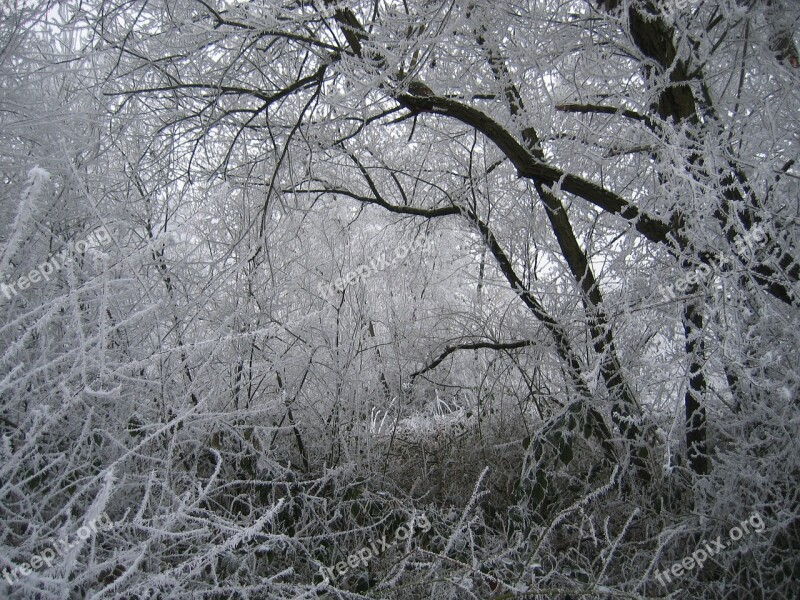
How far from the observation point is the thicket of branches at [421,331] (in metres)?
2.13

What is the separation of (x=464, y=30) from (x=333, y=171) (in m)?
2.63

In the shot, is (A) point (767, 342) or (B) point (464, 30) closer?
(A) point (767, 342)

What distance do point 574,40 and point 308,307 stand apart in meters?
2.67

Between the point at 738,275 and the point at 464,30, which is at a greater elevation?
the point at 464,30

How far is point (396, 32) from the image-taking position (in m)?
2.78

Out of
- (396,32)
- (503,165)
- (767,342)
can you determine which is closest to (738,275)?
(767,342)

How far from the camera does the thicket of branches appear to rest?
2131mm

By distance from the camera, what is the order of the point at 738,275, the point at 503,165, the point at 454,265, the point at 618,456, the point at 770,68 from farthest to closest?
the point at 454,265, the point at 503,165, the point at 618,456, the point at 770,68, the point at 738,275

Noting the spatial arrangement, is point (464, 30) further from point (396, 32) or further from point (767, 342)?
point (767, 342)

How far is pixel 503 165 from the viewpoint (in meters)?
5.12

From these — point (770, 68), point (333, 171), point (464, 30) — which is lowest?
point (770, 68)

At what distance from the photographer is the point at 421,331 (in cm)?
489

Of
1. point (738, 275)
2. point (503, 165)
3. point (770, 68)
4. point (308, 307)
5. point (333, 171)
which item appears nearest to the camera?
point (738, 275)

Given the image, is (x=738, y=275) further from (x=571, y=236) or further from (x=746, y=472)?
(x=571, y=236)
